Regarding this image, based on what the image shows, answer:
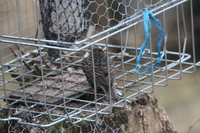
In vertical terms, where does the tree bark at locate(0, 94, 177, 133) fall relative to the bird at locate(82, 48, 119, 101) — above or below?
below

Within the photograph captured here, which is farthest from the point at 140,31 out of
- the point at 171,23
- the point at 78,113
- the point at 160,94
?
the point at 78,113

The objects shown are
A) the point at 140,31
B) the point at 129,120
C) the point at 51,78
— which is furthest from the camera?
the point at 140,31

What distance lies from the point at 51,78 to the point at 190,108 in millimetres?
3097

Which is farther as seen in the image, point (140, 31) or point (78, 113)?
point (140, 31)

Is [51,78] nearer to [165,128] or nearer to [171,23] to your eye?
[165,128]

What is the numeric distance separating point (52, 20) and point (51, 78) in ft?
1.78

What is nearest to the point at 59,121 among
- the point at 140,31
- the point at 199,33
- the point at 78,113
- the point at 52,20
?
the point at 78,113

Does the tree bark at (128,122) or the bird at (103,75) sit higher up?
the bird at (103,75)

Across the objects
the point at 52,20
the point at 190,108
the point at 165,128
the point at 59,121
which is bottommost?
the point at 190,108

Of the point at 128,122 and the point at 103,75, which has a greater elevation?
the point at 103,75

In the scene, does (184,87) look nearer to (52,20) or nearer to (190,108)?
(190,108)

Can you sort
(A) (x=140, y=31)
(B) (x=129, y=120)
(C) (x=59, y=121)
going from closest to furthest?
(C) (x=59, y=121) → (B) (x=129, y=120) → (A) (x=140, y=31)

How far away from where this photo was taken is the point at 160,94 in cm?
680

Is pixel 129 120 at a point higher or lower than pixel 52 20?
lower
